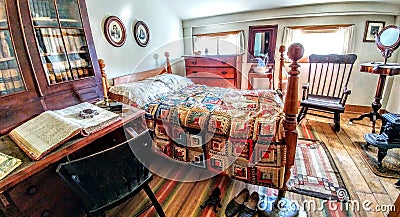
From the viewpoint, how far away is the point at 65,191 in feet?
5.15

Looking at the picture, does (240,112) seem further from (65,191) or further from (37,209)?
(37,209)

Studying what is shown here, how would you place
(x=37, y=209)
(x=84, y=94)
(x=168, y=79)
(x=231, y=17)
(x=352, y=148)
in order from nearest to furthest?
(x=37, y=209) < (x=84, y=94) < (x=352, y=148) < (x=168, y=79) < (x=231, y=17)

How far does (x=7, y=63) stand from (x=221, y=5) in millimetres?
3121

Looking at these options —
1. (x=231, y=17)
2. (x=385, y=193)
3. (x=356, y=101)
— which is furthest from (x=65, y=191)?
(x=356, y=101)

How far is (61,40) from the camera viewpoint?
5.61 feet

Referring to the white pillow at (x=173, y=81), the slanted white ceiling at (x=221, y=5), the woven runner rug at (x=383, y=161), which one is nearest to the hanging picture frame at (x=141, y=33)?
the white pillow at (x=173, y=81)

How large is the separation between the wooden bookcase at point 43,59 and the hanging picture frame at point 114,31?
2.39 feet

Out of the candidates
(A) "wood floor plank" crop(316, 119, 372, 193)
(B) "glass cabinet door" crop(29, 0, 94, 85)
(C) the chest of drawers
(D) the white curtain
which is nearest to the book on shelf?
(B) "glass cabinet door" crop(29, 0, 94, 85)

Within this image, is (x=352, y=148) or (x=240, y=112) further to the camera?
(x=352, y=148)

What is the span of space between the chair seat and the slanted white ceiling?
5.11 ft

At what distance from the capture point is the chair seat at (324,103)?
2850 mm

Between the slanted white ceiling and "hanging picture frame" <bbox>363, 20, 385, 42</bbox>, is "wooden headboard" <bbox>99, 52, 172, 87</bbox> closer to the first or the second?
the slanted white ceiling

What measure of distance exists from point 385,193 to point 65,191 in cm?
284

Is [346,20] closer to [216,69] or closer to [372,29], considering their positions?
[372,29]
